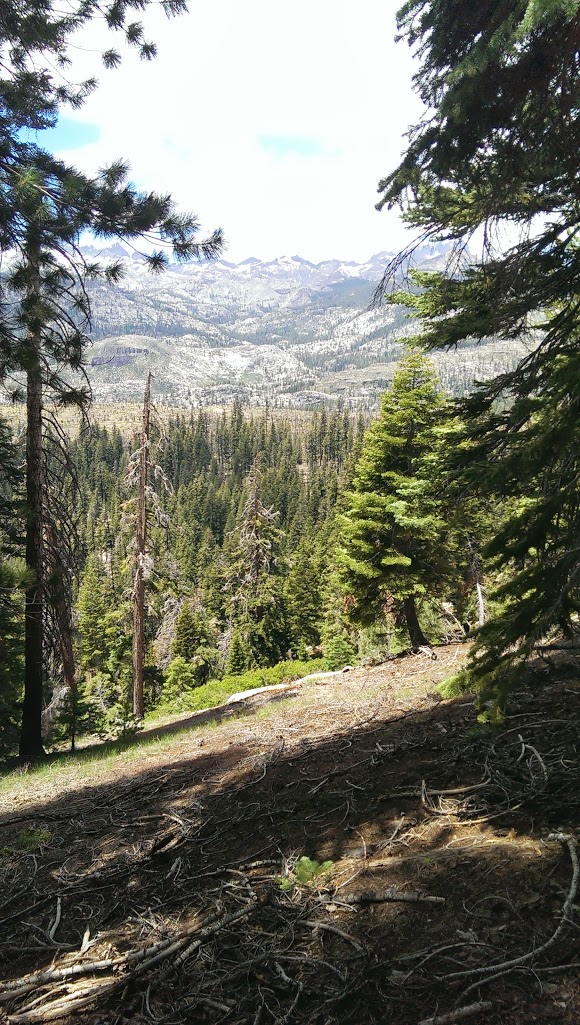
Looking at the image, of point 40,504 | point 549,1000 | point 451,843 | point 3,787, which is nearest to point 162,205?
point 451,843

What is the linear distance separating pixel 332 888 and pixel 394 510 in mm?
10511

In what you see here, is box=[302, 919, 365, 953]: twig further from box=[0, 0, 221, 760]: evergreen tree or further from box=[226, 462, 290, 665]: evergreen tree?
box=[226, 462, 290, 665]: evergreen tree

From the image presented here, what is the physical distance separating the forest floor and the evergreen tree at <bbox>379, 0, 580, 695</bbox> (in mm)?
777

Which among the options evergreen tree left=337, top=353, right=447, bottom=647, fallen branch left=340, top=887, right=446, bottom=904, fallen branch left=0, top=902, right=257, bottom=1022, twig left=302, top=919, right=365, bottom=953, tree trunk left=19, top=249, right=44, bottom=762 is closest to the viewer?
twig left=302, top=919, right=365, bottom=953

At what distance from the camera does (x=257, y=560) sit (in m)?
30.1

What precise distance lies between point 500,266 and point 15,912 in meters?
6.48

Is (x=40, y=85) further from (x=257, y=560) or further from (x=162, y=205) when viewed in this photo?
(x=257, y=560)

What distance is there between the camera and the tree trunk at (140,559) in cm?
1803

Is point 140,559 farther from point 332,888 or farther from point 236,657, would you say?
point 236,657

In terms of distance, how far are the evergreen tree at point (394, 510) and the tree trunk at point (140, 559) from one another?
26.3 ft

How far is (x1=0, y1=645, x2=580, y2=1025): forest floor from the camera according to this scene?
2.16 m

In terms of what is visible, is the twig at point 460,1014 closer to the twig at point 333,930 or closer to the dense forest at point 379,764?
the dense forest at point 379,764

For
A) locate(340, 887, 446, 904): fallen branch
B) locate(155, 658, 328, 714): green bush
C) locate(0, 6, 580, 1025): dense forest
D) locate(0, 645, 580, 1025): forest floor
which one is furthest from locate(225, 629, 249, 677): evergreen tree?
locate(340, 887, 446, 904): fallen branch

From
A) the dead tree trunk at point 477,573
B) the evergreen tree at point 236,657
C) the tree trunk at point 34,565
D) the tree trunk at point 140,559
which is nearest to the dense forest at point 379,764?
the tree trunk at point 34,565
